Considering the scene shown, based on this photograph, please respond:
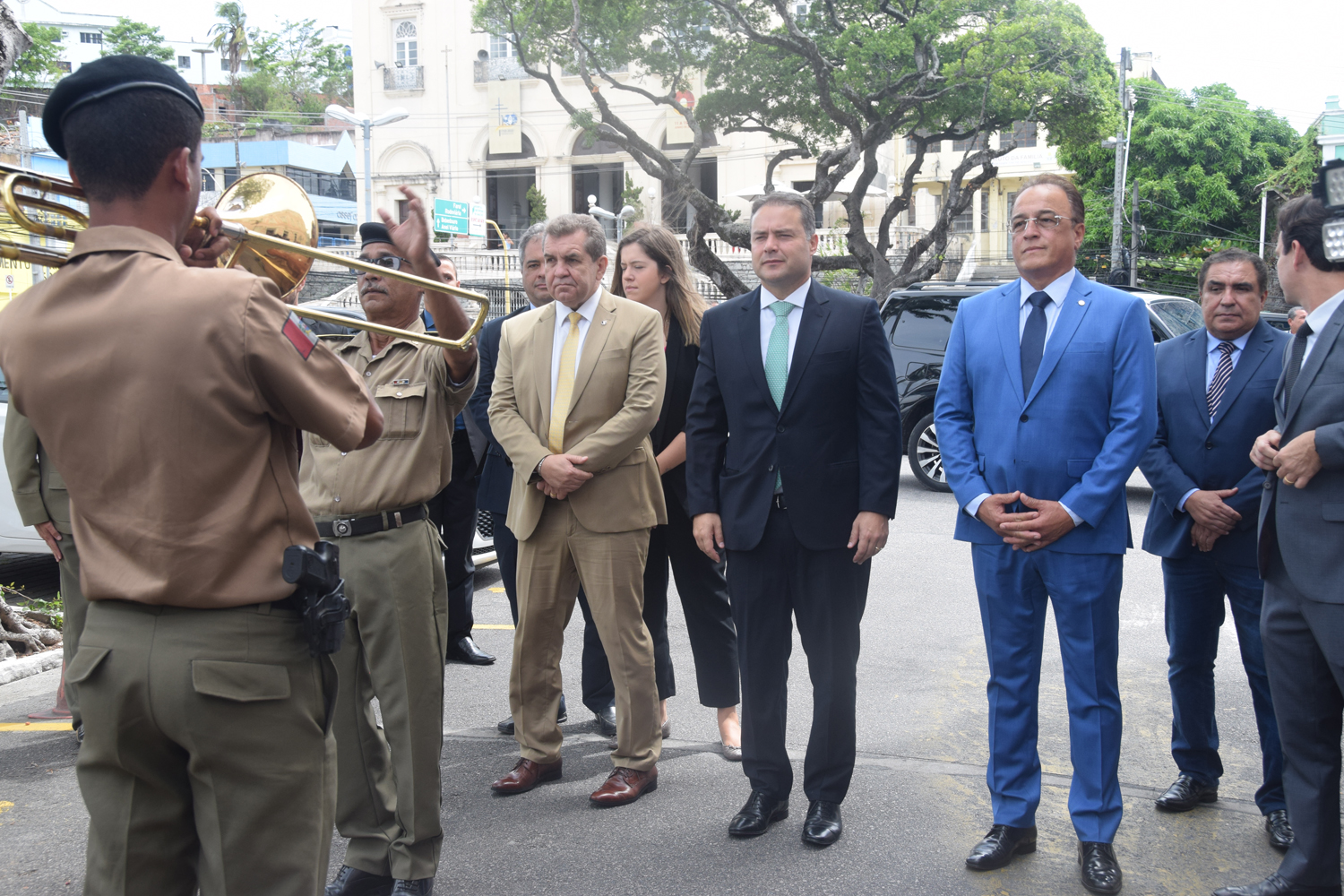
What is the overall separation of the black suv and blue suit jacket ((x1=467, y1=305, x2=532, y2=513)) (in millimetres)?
6155

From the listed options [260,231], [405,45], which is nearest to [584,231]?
[260,231]

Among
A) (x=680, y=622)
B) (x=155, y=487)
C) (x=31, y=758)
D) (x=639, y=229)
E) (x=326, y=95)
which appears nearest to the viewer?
(x=155, y=487)

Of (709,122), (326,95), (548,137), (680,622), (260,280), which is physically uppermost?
(326,95)

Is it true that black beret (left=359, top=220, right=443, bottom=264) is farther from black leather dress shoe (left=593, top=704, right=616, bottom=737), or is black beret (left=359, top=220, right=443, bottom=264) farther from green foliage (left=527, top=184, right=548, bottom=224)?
green foliage (left=527, top=184, right=548, bottom=224)

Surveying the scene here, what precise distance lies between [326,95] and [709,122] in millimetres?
49156

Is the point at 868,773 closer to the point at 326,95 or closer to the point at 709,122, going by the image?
the point at 709,122

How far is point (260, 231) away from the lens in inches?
107

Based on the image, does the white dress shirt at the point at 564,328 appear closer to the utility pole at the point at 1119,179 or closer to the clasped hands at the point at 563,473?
the clasped hands at the point at 563,473

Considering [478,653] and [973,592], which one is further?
[973,592]

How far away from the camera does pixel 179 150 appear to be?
204cm

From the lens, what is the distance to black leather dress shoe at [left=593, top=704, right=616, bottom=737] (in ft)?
15.3

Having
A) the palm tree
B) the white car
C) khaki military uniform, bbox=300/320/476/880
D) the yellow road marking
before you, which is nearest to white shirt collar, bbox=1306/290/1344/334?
khaki military uniform, bbox=300/320/476/880

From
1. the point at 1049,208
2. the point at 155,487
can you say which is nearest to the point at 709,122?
the point at 1049,208

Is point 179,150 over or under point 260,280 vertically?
over
